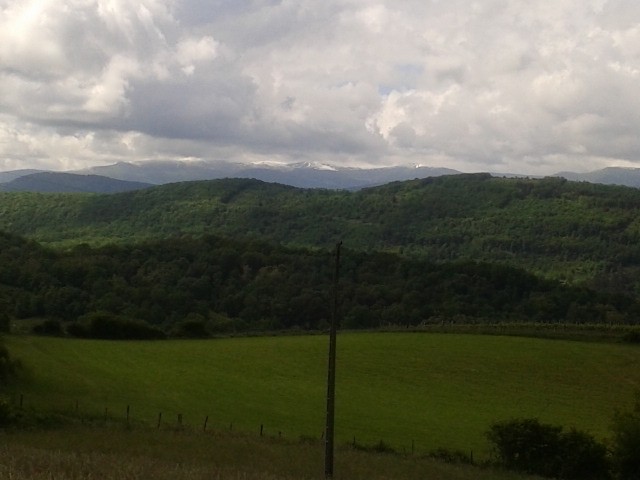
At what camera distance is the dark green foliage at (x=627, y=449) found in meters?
29.4

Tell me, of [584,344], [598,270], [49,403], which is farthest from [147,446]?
[598,270]

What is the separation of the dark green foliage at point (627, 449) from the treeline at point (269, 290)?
64.6 meters

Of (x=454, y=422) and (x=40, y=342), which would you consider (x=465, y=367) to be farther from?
(x=40, y=342)

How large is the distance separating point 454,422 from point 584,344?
1139 inches

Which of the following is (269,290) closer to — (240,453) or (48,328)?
(48,328)

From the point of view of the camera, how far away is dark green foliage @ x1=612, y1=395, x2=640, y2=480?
1156 inches

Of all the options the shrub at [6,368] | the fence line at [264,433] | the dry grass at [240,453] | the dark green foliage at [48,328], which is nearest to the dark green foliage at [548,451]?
the fence line at [264,433]

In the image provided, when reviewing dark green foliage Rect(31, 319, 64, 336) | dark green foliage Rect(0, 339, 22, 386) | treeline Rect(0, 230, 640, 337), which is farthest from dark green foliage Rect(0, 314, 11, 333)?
treeline Rect(0, 230, 640, 337)

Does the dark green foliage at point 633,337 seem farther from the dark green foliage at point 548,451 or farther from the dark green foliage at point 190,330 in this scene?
the dark green foliage at point 190,330

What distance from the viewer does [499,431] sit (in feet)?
105

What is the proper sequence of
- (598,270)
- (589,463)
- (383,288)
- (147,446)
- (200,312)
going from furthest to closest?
(598,270), (383,288), (200,312), (589,463), (147,446)

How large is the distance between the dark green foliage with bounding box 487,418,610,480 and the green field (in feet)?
7.73

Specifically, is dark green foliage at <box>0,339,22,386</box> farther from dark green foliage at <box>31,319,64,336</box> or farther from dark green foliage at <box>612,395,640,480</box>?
dark green foliage at <box>612,395,640,480</box>

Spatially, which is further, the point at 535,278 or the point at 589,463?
the point at 535,278
